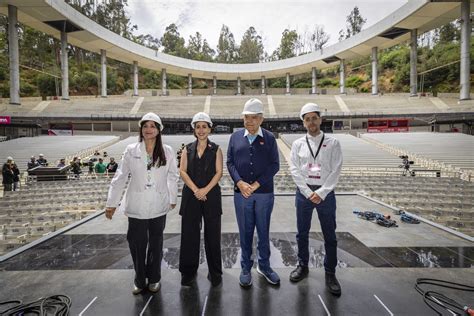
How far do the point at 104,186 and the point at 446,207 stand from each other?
410 inches

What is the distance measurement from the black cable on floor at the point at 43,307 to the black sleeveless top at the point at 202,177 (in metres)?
1.27

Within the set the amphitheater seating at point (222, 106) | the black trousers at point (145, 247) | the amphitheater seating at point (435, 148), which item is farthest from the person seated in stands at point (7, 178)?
the amphitheater seating at point (222, 106)

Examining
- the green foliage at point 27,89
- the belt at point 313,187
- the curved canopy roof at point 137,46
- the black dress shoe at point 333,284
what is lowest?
the black dress shoe at point 333,284

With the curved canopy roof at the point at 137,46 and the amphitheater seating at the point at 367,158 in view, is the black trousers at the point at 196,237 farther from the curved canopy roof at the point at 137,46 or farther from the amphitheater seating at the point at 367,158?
the curved canopy roof at the point at 137,46

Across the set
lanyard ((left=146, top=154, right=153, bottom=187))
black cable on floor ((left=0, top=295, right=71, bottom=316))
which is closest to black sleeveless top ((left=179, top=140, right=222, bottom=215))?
lanyard ((left=146, top=154, right=153, bottom=187))

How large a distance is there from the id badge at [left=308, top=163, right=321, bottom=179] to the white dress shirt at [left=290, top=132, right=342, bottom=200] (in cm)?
2

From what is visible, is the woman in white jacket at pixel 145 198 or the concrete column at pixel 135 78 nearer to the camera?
the woman in white jacket at pixel 145 198

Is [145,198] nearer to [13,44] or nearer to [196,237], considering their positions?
[196,237]

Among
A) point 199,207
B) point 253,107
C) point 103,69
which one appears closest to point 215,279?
point 199,207

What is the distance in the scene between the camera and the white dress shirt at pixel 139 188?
265 centimetres

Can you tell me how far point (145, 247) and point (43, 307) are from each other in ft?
3.07

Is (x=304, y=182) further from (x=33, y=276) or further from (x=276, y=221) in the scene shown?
(x=33, y=276)

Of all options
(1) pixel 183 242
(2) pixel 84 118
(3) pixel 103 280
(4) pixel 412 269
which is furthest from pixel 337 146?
(2) pixel 84 118

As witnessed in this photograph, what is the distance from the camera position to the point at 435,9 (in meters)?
30.6
